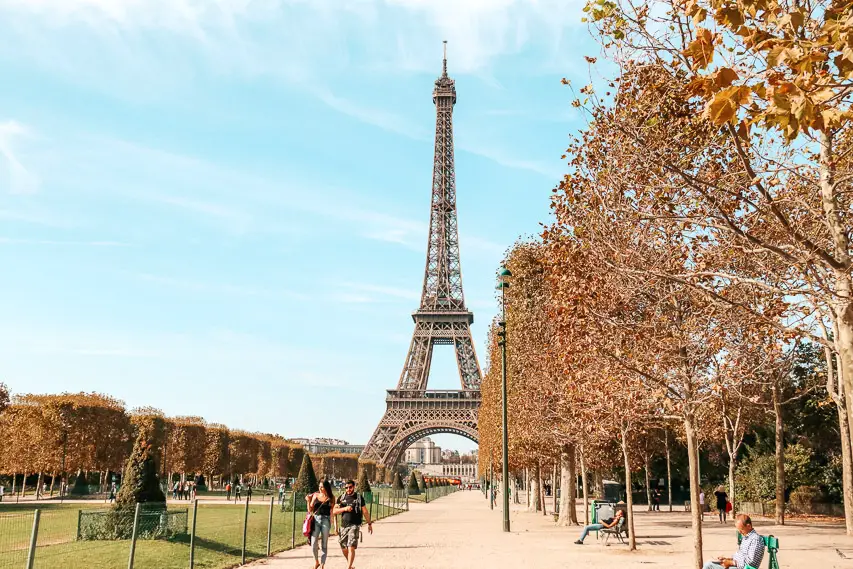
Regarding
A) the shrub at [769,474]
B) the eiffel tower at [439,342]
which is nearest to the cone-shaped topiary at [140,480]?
the shrub at [769,474]

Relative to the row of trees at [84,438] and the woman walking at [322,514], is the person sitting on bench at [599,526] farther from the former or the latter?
the row of trees at [84,438]

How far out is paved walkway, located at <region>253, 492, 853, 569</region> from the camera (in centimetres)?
1741

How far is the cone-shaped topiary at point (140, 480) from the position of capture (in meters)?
20.8

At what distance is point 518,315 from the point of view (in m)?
34.2

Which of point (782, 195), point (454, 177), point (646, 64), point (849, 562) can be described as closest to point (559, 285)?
point (646, 64)

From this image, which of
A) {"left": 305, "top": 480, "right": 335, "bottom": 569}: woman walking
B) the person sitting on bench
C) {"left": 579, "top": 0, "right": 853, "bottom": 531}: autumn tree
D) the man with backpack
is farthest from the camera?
the person sitting on bench

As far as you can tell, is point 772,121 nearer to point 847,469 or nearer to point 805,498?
point 847,469

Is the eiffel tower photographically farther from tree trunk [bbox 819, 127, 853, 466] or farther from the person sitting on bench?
tree trunk [bbox 819, 127, 853, 466]

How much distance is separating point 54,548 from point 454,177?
3718 inches

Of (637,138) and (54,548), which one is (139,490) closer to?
(54,548)

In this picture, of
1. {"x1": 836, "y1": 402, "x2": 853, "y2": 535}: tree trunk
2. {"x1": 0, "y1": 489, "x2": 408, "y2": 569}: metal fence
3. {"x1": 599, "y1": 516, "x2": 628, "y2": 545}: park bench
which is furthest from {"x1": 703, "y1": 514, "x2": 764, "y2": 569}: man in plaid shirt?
{"x1": 836, "y1": 402, "x2": 853, "y2": 535}: tree trunk

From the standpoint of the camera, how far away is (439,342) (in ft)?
333

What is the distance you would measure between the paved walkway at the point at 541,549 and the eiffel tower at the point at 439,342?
62.5 metres

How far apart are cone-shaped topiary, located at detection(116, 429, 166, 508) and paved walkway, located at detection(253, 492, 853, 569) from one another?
4.38 meters
